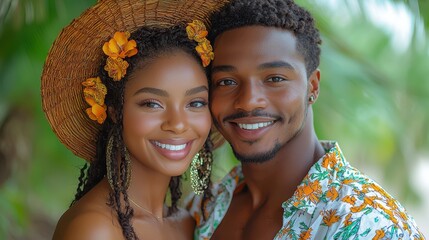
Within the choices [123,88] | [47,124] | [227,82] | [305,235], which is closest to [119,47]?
[123,88]

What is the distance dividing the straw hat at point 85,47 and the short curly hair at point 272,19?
88 millimetres

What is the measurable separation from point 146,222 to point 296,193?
743mm

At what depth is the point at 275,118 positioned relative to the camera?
351 centimetres

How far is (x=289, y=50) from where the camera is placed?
350 cm

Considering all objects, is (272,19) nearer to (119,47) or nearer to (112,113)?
(119,47)

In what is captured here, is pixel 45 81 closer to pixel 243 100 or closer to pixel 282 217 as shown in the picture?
pixel 243 100

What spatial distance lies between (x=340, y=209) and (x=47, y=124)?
3.71 metres

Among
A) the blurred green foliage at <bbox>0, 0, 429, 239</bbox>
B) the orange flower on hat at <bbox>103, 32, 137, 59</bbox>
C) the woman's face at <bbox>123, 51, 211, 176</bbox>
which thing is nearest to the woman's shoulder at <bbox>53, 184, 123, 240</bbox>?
the woman's face at <bbox>123, 51, 211, 176</bbox>

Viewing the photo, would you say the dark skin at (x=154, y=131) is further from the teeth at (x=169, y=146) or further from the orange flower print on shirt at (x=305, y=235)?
the orange flower print on shirt at (x=305, y=235)

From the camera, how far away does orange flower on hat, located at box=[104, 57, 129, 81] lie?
11.0 ft

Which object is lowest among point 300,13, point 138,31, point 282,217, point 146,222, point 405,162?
point 146,222

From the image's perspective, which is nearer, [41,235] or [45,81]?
[45,81]

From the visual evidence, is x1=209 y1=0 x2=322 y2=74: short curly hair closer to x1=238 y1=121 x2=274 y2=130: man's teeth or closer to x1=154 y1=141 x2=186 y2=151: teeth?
x1=238 y1=121 x2=274 y2=130: man's teeth

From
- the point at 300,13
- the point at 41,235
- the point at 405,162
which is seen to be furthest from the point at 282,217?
the point at 405,162
